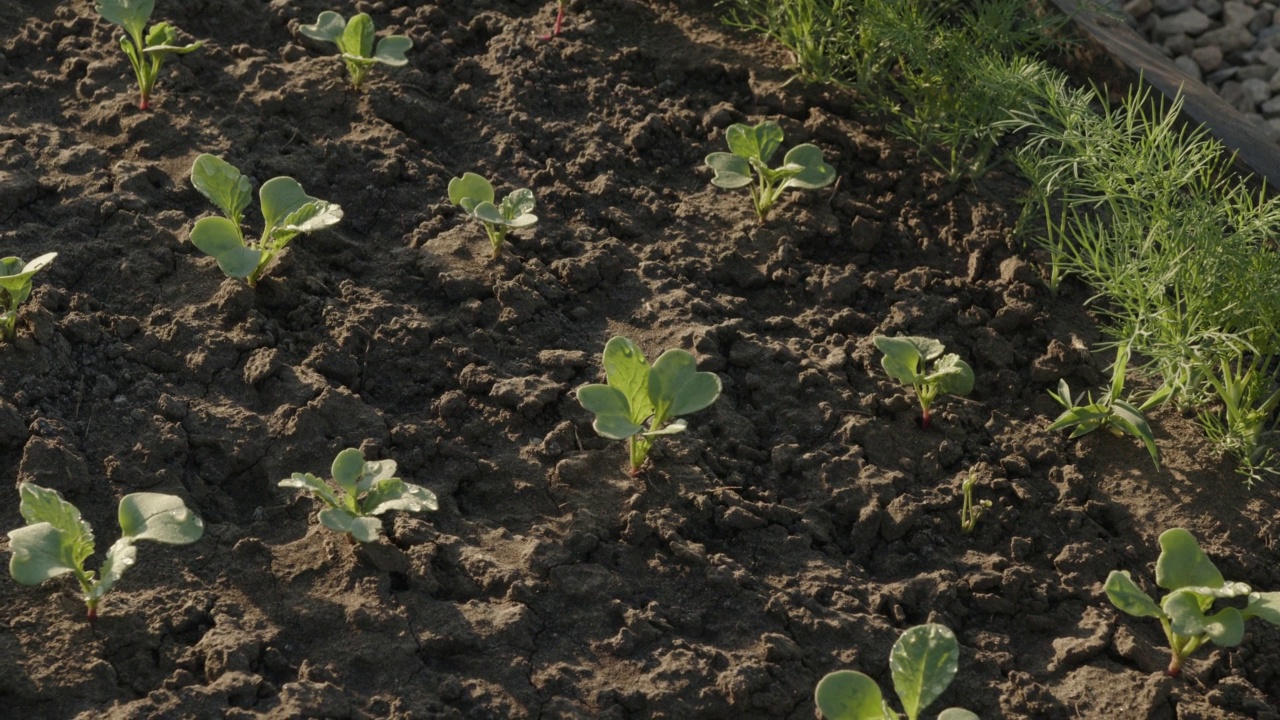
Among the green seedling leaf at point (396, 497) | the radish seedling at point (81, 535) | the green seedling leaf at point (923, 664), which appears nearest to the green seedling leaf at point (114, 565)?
the radish seedling at point (81, 535)

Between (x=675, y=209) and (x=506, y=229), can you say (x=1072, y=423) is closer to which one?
(x=675, y=209)

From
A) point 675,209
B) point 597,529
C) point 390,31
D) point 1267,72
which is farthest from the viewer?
point 1267,72

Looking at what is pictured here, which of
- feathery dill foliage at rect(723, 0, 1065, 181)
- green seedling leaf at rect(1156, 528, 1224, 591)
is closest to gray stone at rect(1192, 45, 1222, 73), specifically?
feathery dill foliage at rect(723, 0, 1065, 181)

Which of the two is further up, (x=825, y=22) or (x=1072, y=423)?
(x=825, y=22)

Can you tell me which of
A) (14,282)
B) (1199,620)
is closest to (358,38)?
(14,282)

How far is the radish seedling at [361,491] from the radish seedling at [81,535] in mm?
199

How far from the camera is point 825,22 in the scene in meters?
3.67

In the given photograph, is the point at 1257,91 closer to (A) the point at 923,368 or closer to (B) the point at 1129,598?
(A) the point at 923,368

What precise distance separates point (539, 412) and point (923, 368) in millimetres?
832

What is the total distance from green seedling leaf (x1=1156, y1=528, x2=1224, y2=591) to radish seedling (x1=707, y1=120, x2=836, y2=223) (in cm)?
119

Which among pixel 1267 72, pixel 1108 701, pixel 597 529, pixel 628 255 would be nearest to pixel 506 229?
pixel 628 255

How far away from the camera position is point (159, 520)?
2.23 metres

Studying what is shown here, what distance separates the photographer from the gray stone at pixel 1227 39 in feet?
14.6

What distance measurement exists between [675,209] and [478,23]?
34.5 inches
